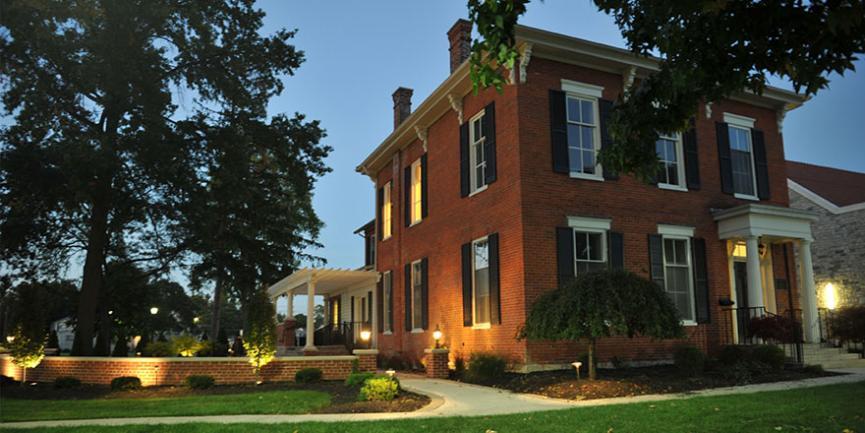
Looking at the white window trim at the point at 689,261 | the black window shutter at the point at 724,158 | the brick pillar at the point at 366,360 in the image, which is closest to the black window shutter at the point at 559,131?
the white window trim at the point at 689,261

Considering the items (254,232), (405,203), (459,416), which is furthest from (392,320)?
(459,416)

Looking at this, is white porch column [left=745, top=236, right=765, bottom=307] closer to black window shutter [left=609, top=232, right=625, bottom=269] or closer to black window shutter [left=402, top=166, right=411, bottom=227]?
black window shutter [left=609, top=232, right=625, bottom=269]

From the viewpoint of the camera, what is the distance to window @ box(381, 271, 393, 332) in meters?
23.1

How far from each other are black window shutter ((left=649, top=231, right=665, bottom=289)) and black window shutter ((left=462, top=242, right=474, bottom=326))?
4.45m

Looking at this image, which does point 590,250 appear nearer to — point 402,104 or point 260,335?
point 260,335

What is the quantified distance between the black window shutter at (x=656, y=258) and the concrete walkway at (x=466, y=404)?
13.1 feet

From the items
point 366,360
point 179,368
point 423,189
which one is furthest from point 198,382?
point 423,189

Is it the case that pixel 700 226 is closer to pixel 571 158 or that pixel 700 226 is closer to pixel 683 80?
pixel 571 158

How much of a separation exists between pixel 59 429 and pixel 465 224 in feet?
35.8

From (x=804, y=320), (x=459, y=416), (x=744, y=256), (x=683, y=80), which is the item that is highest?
(x=683, y=80)

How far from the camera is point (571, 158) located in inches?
619

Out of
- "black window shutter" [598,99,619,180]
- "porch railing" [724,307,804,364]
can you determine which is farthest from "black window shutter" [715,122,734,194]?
"black window shutter" [598,99,619,180]

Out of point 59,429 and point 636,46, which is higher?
point 636,46

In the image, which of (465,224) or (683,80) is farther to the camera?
(465,224)
